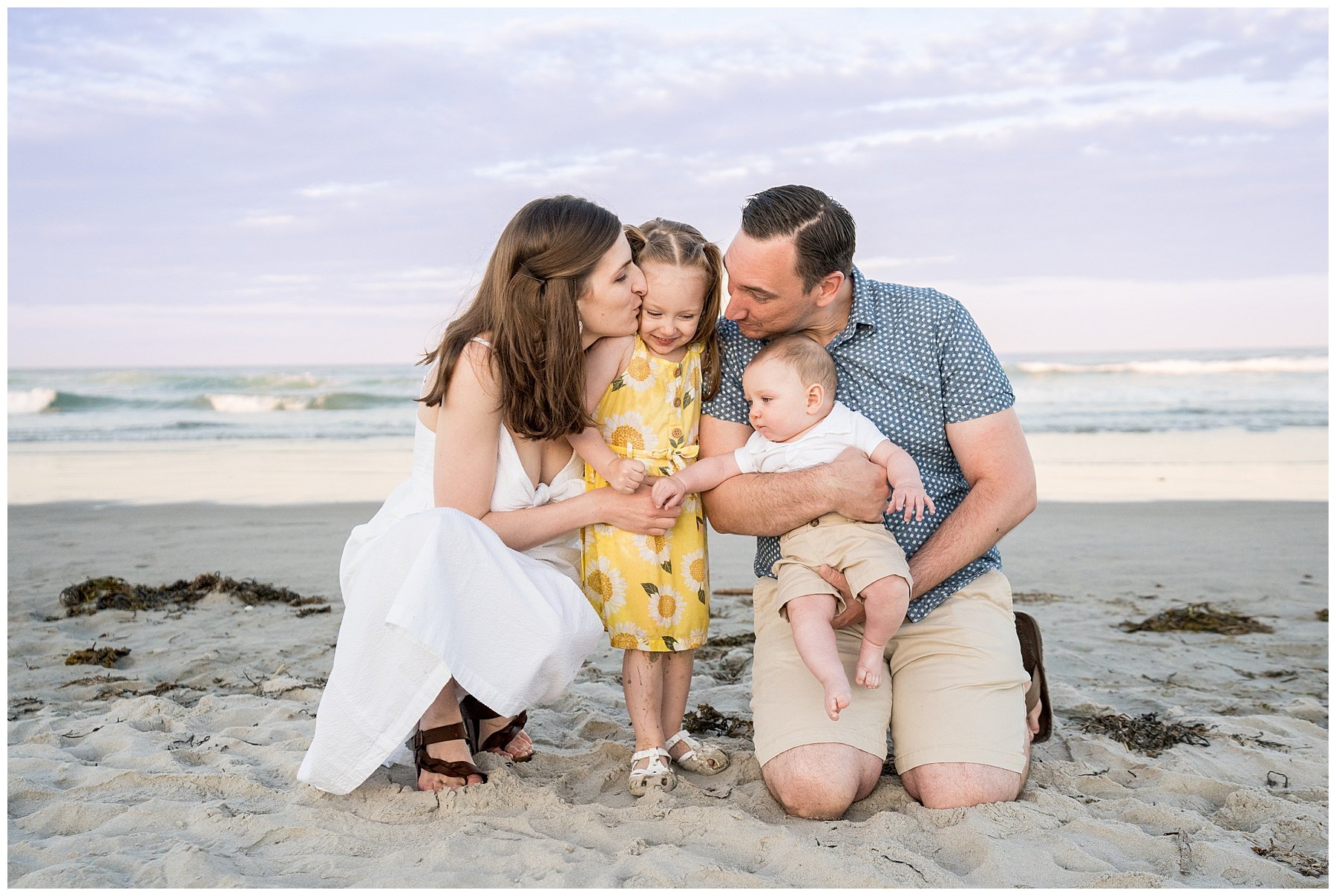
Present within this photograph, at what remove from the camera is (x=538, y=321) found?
3062 mm

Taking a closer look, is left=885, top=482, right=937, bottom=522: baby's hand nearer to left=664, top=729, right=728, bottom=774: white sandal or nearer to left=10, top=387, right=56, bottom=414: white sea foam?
left=664, top=729, right=728, bottom=774: white sandal

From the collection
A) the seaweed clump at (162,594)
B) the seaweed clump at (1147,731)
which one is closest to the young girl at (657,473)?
the seaweed clump at (1147,731)

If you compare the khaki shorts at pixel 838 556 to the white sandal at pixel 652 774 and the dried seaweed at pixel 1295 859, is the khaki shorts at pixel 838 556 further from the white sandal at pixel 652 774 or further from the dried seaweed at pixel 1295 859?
the dried seaweed at pixel 1295 859

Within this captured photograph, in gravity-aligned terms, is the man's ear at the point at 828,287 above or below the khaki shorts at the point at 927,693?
above

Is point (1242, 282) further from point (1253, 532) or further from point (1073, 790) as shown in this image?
point (1073, 790)

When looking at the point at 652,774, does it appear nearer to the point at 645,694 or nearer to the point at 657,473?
the point at 645,694

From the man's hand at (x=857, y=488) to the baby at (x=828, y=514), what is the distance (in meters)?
0.03

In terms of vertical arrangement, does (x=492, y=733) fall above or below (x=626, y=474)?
below

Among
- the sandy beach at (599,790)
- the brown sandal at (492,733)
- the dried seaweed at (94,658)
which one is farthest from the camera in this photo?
the dried seaweed at (94,658)

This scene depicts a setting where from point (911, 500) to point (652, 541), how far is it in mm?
819

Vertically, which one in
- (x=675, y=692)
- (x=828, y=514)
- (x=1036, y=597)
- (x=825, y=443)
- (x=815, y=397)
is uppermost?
(x=815, y=397)

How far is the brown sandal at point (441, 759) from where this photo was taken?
2.97m

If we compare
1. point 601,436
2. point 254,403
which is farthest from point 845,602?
point 254,403

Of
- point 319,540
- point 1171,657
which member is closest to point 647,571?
point 1171,657
